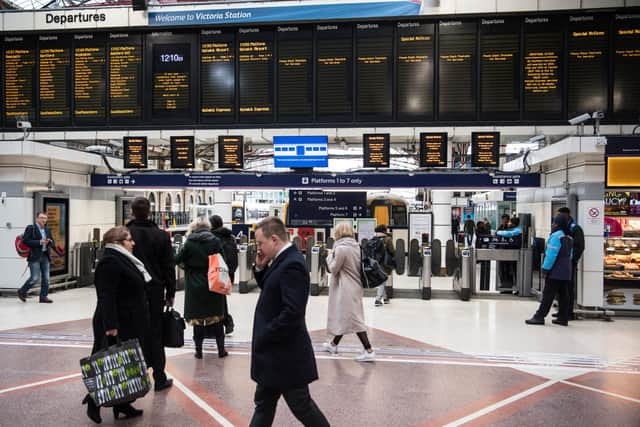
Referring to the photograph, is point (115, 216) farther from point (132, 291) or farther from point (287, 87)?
point (132, 291)

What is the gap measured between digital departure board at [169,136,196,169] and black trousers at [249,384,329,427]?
8100 millimetres

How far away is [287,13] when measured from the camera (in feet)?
29.7

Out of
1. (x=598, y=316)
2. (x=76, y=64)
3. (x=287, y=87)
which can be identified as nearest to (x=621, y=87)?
(x=598, y=316)

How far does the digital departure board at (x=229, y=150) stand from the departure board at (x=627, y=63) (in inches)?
270

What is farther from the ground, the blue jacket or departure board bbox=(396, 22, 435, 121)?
departure board bbox=(396, 22, 435, 121)

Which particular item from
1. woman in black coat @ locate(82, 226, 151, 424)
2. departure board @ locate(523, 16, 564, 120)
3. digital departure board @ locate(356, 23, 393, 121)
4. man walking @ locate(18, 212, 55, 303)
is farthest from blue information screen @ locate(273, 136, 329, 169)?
woman in black coat @ locate(82, 226, 151, 424)

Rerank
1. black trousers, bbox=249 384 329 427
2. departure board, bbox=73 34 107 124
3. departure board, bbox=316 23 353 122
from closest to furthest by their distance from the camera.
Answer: black trousers, bbox=249 384 329 427 < departure board, bbox=316 23 353 122 < departure board, bbox=73 34 107 124

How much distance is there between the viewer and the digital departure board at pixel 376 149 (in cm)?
973

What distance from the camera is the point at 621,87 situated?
8328mm

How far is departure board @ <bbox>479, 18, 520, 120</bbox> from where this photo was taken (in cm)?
862

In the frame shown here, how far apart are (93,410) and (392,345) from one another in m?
3.68

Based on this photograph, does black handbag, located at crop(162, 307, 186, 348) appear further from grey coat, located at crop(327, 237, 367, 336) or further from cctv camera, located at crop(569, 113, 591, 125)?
cctv camera, located at crop(569, 113, 591, 125)

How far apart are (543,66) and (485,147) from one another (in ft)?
5.48

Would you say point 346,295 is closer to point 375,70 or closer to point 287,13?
point 375,70
